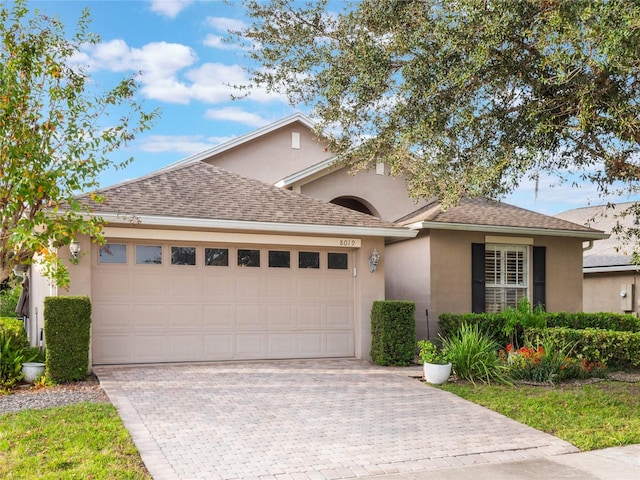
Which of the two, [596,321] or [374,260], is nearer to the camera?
[374,260]

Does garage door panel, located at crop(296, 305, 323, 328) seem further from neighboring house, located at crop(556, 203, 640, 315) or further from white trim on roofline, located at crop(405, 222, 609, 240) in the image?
neighboring house, located at crop(556, 203, 640, 315)

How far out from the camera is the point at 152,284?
1222cm

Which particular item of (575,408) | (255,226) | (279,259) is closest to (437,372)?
(575,408)

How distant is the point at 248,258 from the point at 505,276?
6.76 metres

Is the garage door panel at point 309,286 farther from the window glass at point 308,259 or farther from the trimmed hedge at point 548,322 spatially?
the trimmed hedge at point 548,322

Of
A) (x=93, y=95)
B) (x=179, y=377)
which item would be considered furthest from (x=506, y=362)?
(x=93, y=95)

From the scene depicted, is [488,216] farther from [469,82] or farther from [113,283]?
[113,283]

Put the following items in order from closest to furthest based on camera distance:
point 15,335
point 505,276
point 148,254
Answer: point 15,335 < point 148,254 < point 505,276

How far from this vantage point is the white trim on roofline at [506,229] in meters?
14.5

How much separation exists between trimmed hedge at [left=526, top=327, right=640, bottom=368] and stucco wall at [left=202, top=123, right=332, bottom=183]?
9.36 metres

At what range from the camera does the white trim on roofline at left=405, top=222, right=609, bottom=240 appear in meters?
14.5

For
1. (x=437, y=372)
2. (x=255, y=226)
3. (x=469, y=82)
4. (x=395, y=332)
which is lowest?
(x=437, y=372)

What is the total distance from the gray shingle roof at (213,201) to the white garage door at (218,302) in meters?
0.78

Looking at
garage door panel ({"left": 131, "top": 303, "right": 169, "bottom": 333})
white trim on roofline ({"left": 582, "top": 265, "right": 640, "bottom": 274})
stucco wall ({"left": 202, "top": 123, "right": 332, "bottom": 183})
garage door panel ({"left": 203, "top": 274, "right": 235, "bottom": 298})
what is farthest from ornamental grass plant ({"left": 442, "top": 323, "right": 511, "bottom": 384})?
white trim on roofline ({"left": 582, "top": 265, "right": 640, "bottom": 274})
